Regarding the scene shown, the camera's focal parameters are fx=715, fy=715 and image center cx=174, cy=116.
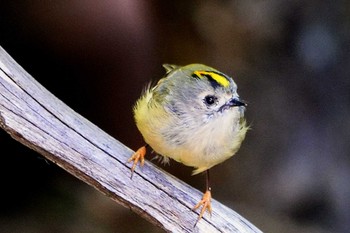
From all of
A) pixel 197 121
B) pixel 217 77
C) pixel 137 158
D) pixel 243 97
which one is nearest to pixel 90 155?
pixel 137 158

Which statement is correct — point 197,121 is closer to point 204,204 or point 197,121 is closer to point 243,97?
point 204,204

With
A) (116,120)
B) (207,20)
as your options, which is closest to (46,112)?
(116,120)

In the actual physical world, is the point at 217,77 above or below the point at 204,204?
above

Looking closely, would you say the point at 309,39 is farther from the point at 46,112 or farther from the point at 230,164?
the point at 46,112

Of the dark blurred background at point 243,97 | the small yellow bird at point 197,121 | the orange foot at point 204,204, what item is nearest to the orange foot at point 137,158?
the small yellow bird at point 197,121

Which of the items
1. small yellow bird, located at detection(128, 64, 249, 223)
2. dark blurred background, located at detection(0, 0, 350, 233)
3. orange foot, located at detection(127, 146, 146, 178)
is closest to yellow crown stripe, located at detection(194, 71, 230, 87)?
small yellow bird, located at detection(128, 64, 249, 223)

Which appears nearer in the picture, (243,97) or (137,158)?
(137,158)

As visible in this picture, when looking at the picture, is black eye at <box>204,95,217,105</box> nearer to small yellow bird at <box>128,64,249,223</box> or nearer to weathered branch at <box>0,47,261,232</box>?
small yellow bird at <box>128,64,249,223</box>
